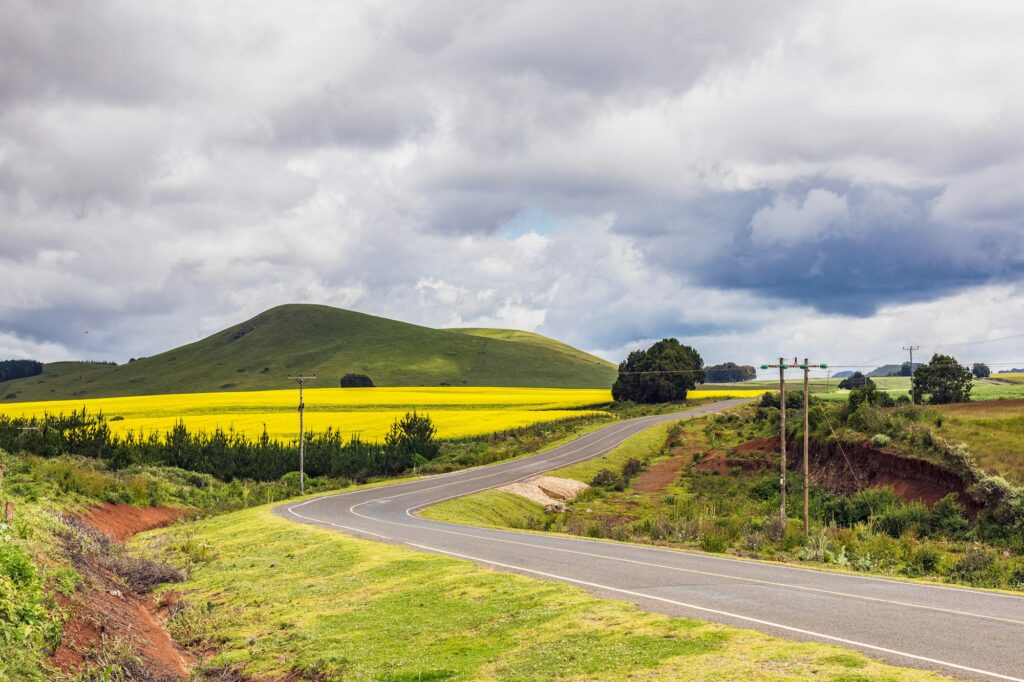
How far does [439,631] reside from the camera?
18.2 metres

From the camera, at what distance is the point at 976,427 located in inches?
2002

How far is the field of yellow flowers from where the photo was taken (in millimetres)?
95812

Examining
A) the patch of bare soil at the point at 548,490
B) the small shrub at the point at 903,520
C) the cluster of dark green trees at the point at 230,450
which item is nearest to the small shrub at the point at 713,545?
the small shrub at the point at 903,520

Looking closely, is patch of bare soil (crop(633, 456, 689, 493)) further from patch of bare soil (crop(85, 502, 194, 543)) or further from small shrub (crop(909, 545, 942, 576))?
small shrub (crop(909, 545, 942, 576))

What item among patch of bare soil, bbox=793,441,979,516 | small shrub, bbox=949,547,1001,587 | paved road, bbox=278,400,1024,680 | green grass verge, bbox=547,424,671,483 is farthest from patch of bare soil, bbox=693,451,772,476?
small shrub, bbox=949,547,1001,587

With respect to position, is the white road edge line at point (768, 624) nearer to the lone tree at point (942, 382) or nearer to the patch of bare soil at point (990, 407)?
the patch of bare soil at point (990, 407)

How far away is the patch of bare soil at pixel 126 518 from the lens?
41456mm

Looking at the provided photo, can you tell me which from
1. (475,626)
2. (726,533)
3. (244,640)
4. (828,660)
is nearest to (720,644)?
(828,660)

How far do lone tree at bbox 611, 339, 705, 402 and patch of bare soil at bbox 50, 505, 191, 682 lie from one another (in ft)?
381

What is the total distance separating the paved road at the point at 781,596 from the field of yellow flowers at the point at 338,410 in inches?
2292

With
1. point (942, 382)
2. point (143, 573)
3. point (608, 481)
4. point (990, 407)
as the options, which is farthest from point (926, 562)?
point (942, 382)

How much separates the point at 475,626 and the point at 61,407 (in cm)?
12023

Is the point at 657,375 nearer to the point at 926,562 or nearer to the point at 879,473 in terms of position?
the point at 879,473

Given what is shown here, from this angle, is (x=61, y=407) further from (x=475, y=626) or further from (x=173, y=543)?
(x=475, y=626)
